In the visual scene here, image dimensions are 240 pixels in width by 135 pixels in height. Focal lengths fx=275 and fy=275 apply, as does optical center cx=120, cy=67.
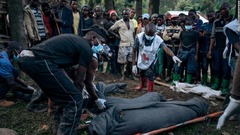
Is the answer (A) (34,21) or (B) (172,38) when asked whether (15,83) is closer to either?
(A) (34,21)

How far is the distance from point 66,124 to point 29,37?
4.14 meters

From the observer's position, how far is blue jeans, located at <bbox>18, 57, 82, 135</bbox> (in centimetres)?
321

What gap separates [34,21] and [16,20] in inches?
16.8

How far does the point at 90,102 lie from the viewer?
426 centimetres

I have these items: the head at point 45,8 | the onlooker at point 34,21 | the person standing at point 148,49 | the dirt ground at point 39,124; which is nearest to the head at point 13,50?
the dirt ground at point 39,124

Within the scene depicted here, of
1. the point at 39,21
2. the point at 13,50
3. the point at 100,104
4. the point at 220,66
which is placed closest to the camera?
the point at 100,104

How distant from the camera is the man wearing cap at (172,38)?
7402 mm

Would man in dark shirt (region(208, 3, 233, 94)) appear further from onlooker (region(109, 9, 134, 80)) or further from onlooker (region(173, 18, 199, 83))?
onlooker (region(109, 9, 134, 80))

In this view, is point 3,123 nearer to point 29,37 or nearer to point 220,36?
point 29,37

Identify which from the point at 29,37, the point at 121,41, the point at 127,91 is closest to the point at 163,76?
the point at 121,41

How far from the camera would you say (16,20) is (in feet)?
21.0

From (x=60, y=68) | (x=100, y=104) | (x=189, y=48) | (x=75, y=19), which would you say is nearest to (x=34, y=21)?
(x=75, y=19)

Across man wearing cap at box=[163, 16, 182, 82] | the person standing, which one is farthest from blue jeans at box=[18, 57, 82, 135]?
man wearing cap at box=[163, 16, 182, 82]

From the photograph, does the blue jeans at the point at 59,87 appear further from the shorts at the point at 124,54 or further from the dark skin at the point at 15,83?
the shorts at the point at 124,54
